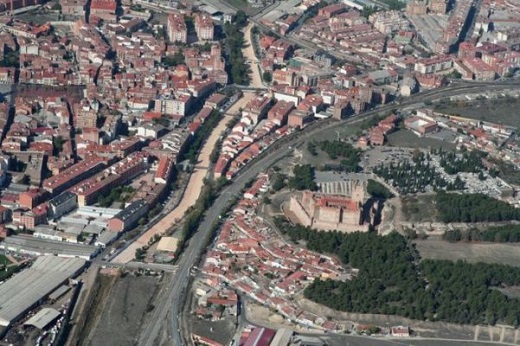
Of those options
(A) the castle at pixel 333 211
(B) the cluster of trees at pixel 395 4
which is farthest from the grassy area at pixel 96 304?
(B) the cluster of trees at pixel 395 4

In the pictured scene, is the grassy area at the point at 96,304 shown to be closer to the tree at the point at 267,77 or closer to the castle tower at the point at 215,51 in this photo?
the tree at the point at 267,77

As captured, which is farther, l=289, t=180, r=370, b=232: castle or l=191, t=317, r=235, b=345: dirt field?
l=289, t=180, r=370, b=232: castle

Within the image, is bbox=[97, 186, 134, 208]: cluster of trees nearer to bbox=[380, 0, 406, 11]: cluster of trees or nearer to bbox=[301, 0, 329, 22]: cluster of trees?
bbox=[301, 0, 329, 22]: cluster of trees

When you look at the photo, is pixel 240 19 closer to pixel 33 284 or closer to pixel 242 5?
pixel 242 5

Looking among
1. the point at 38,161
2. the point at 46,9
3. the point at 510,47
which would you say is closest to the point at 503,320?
the point at 38,161

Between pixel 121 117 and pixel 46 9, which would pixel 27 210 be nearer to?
pixel 121 117

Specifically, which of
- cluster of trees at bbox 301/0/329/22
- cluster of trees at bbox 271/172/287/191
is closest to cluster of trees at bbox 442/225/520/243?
cluster of trees at bbox 271/172/287/191
